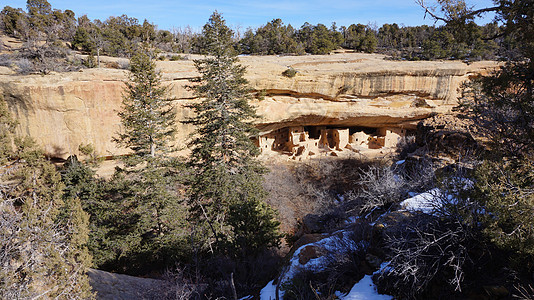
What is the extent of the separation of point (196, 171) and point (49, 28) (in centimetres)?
2527

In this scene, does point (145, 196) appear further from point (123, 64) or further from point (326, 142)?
point (326, 142)

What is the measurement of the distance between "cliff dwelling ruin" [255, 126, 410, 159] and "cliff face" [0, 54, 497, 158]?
35.7 inches

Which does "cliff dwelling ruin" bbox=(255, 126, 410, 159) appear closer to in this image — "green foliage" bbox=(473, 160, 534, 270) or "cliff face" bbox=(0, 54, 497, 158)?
"cliff face" bbox=(0, 54, 497, 158)

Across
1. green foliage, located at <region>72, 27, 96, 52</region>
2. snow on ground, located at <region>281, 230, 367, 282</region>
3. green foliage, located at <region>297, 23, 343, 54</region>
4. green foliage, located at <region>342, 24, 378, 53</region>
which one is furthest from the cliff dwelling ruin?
green foliage, located at <region>72, 27, 96, 52</region>

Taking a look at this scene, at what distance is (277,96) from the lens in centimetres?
1827

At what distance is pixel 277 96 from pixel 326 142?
5.73 metres

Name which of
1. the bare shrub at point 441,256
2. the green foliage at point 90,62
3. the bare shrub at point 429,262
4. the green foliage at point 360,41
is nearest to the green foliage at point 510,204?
the bare shrub at point 441,256

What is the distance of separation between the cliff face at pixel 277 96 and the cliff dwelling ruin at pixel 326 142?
906 millimetres

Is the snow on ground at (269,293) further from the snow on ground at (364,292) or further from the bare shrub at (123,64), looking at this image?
the bare shrub at (123,64)

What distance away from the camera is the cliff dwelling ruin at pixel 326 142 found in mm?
20391

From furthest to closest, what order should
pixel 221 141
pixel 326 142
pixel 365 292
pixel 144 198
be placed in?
pixel 326 142 → pixel 221 141 → pixel 144 198 → pixel 365 292

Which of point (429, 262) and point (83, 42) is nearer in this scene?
point (429, 262)

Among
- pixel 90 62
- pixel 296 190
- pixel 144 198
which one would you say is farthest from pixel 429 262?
pixel 90 62

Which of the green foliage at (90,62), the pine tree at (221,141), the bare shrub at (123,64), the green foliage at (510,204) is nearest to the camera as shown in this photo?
the green foliage at (510,204)
